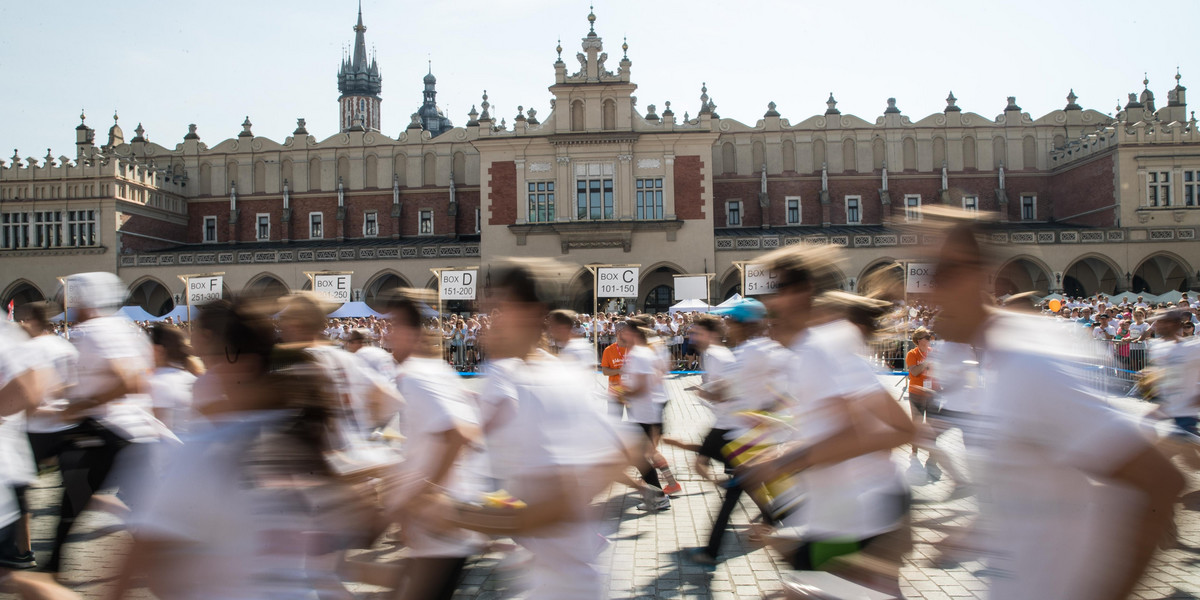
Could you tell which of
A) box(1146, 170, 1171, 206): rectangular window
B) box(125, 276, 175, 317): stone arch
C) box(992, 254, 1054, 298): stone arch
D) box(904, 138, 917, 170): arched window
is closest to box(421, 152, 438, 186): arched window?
box(125, 276, 175, 317): stone arch

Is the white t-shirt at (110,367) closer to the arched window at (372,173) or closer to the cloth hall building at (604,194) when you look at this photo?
the cloth hall building at (604,194)

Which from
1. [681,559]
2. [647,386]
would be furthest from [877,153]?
[681,559]

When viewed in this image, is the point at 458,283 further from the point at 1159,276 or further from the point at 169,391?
the point at 1159,276

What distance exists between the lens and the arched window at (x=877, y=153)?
41781 millimetres

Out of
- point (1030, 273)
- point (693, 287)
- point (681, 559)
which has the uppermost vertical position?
point (1030, 273)

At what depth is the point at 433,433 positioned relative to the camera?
3240 millimetres

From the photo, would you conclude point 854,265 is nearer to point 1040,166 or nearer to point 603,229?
point 603,229

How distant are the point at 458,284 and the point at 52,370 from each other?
14640 mm

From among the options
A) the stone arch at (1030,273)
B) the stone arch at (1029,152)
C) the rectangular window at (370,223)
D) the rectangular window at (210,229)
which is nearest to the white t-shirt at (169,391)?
the stone arch at (1030,273)

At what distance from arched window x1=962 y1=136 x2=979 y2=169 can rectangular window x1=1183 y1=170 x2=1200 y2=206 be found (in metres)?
8.88

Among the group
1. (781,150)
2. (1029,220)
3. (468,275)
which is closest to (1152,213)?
(1029,220)

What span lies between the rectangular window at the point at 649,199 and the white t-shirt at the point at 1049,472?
110 feet

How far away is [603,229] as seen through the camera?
34594 millimetres

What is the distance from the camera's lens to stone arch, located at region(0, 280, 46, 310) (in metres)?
38.2
